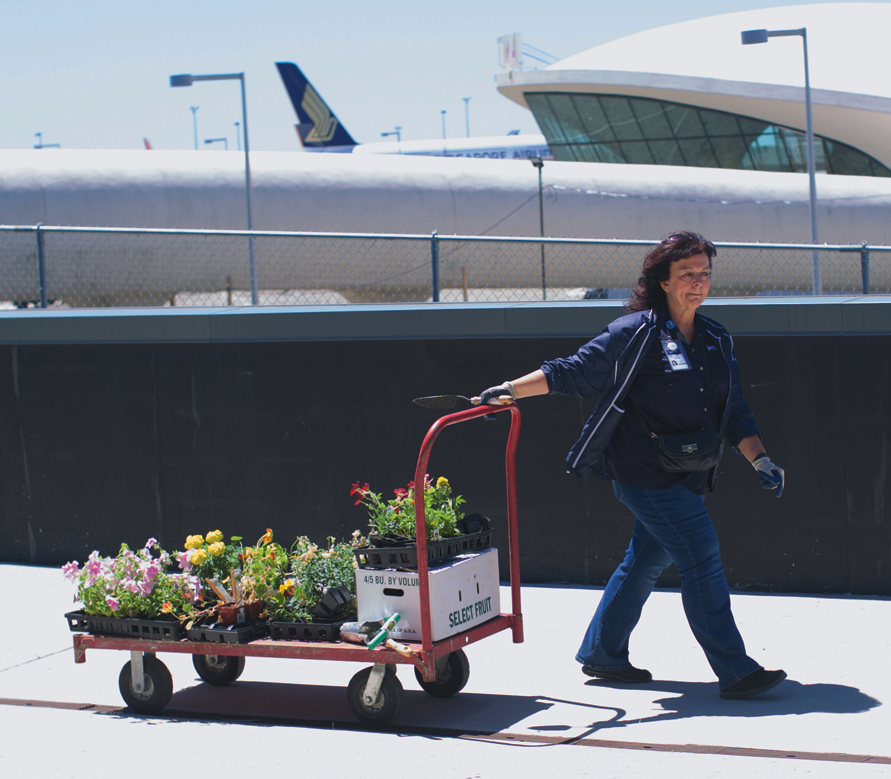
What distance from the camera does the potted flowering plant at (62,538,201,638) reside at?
15.5 ft

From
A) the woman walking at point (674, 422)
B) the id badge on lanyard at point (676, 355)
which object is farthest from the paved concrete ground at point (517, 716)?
the id badge on lanyard at point (676, 355)

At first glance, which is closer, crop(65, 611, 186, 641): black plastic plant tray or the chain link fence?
crop(65, 611, 186, 641): black plastic plant tray

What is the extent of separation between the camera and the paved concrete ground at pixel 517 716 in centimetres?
388

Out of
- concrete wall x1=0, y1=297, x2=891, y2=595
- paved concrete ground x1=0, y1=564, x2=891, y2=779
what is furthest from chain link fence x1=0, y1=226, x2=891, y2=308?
paved concrete ground x1=0, y1=564, x2=891, y2=779

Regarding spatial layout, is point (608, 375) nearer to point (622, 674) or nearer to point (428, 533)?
point (428, 533)

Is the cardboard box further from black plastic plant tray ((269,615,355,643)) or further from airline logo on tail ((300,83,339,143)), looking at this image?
airline logo on tail ((300,83,339,143))

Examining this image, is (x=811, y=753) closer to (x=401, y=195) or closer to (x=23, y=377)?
(x=23, y=377)

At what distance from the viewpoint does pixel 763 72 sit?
41.4 meters

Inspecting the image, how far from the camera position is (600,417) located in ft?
14.6

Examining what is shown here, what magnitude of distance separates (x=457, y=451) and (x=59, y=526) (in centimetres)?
328

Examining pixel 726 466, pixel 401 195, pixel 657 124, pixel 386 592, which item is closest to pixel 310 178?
pixel 401 195

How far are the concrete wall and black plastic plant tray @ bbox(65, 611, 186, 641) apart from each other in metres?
2.60

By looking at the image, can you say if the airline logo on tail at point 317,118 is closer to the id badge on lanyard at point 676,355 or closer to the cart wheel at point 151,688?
the cart wheel at point 151,688

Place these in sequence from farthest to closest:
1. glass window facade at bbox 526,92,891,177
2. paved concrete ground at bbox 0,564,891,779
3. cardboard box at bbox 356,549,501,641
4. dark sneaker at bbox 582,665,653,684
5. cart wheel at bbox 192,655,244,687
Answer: glass window facade at bbox 526,92,891,177
cart wheel at bbox 192,655,244,687
dark sneaker at bbox 582,665,653,684
cardboard box at bbox 356,549,501,641
paved concrete ground at bbox 0,564,891,779
